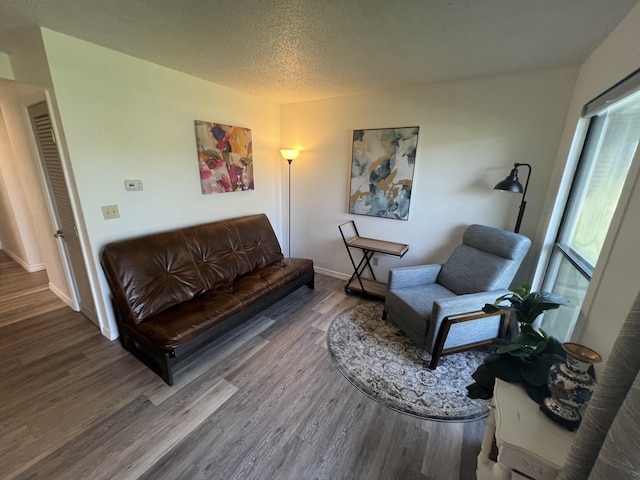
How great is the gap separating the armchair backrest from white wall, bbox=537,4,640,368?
95 cm

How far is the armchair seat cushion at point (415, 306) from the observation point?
210 centimetres

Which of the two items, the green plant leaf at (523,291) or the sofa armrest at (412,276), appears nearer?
the green plant leaf at (523,291)

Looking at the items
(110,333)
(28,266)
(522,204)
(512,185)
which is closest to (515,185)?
(512,185)

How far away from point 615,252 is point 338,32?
1.91 metres

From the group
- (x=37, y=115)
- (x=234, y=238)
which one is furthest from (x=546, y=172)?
(x=37, y=115)

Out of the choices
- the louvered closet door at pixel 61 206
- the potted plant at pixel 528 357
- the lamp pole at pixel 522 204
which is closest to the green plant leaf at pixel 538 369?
the potted plant at pixel 528 357

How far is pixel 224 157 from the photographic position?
3002mm

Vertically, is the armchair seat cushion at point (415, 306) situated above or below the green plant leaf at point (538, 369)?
below

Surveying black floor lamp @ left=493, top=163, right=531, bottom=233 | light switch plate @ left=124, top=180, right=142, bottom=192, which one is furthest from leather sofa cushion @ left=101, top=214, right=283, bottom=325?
black floor lamp @ left=493, top=163, right=531, bottom=233

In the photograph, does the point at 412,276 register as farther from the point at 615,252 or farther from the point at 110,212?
the point at 110,212

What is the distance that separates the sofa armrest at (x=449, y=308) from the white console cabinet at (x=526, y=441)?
844 mm

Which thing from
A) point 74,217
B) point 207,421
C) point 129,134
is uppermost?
point 129,134

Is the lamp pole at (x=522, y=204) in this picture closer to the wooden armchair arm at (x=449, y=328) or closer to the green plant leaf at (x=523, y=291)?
the wooden armchair arm at (x=449, y=328)

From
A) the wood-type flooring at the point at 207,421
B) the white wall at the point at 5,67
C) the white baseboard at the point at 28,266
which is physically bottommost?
the wood-type flooring at the point at 207,421
